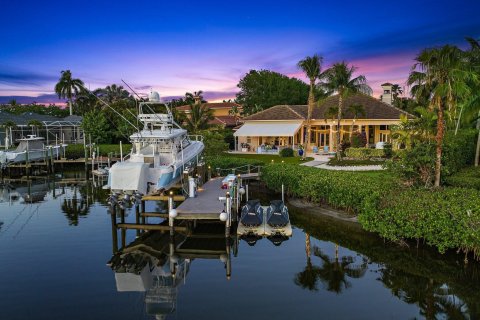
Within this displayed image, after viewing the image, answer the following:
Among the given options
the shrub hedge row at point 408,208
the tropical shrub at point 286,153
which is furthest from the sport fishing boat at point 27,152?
the shrub hedge row at point 408,208

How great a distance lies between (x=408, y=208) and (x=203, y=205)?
8355 millimetres

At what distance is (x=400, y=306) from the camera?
11.8 meters

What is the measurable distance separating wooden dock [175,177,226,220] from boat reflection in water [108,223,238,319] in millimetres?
1223

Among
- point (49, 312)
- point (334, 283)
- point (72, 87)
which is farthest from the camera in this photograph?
point (72, 87)

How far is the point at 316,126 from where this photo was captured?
46531 millimetres

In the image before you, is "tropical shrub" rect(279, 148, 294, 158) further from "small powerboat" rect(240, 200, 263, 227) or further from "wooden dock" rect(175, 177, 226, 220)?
"small powerboat" rect(240, 200, 263, 227)

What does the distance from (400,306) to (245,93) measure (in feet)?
200

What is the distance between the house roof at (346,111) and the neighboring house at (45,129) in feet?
79.0

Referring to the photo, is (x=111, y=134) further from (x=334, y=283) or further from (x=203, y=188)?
(x=334, y=283)

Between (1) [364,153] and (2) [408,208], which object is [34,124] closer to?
(1) [364,153]

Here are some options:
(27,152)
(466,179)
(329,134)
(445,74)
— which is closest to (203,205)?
(445,74)

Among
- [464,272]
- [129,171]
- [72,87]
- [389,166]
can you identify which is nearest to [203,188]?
[129,171]

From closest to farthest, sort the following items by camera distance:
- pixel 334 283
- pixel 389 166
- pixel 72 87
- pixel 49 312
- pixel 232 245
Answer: pixel 49 312 < pixel 334 283 < pixel 232 245 < pixel 389 166 < pixel 72 87

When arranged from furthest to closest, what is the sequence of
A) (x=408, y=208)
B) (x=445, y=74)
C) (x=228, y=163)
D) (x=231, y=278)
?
(x=228, y=163), (x=445, y=74), (x=408, y=208), (x=231, y=278)
